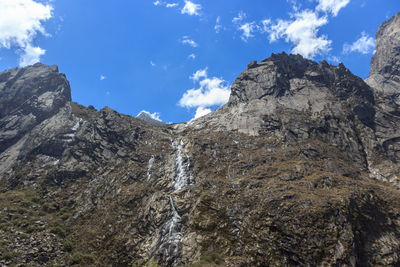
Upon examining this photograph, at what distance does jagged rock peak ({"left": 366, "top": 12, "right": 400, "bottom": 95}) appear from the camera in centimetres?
10450

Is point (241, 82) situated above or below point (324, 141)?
above

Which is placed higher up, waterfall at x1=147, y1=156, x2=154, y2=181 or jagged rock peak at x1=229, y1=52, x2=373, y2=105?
jagged rock peak at x1=229, y1=52, x2=373, y2=105

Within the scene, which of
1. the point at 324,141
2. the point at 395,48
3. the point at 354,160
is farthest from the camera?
the point at 395,48

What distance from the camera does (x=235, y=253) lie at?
2850 centimetres

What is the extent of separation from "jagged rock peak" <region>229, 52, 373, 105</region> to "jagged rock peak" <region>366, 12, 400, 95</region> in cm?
1911

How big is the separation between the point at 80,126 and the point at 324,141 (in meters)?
63.1

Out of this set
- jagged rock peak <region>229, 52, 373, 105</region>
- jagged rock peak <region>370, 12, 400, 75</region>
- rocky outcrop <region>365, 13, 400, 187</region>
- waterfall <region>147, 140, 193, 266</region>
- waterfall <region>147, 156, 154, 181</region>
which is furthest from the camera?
jagged rock peak <region>370, 12, 400, 75</region>

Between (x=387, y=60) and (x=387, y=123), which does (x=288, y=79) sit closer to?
(x=387, y=123)

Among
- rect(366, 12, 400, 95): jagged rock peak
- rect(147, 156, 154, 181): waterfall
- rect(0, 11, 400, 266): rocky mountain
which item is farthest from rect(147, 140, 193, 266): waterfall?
rect(366, 12, 400, 95): jagged rock peak

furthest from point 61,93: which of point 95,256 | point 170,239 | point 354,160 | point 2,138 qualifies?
point 354,160

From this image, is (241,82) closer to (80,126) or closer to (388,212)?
(80,126)

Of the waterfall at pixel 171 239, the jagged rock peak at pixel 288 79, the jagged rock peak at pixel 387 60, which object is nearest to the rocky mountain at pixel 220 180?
the waterfall at pixel 171 239

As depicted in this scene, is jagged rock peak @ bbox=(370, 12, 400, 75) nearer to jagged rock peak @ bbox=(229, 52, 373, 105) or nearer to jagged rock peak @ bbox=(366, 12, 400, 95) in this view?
jagged rock peak @ bbox=(366, 12, 400, 95)

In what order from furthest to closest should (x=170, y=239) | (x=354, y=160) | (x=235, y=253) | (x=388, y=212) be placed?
(x=354, y=160)
(x=388, y=212)
(x=170, y=239)
(x=235, y=253)
